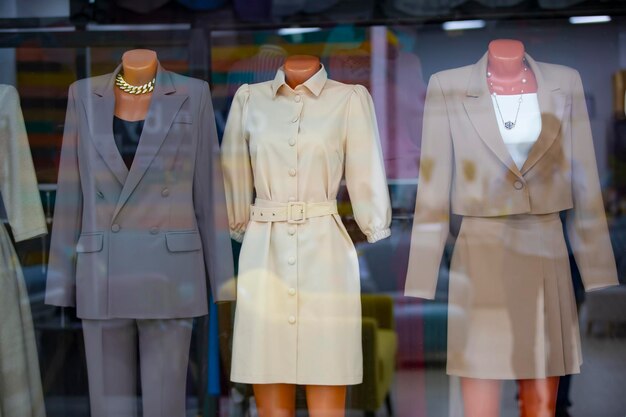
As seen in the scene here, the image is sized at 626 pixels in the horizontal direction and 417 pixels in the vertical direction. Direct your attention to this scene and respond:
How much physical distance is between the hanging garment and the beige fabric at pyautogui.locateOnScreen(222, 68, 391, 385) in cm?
81

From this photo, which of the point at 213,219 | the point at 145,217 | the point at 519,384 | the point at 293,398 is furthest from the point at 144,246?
the point at 519,384

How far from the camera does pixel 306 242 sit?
322 centimetres

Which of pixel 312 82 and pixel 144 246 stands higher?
pixel 312 82

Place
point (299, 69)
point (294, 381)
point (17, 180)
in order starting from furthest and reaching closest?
point (17, 180), point (299, 69), point (294, 381)

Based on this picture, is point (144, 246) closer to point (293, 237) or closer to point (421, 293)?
point (293, 237)

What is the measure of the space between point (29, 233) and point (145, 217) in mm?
513

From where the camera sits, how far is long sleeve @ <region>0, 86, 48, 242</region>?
3387 mm

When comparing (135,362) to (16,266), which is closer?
(135,362)

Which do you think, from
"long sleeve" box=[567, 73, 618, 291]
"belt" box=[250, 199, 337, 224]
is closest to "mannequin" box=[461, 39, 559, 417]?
"long sleeve" box=[567, 73, 618, 291]

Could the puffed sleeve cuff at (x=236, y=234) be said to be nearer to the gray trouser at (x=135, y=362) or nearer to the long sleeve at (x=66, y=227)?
the gray trouser at (x=135, y=362)

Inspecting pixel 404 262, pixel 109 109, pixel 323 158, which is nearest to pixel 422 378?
pixel 404 262

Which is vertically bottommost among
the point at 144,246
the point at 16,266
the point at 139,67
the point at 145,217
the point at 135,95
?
the point at 16,266

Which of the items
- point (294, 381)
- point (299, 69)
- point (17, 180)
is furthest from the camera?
point (17, 180)

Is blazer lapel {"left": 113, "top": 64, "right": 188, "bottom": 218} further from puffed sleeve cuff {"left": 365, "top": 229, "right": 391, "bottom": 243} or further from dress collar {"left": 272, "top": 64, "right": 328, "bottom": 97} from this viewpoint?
puffed sleeve cuff {"left": 365, "top": 229, "right": 391, "bottom": 243}
